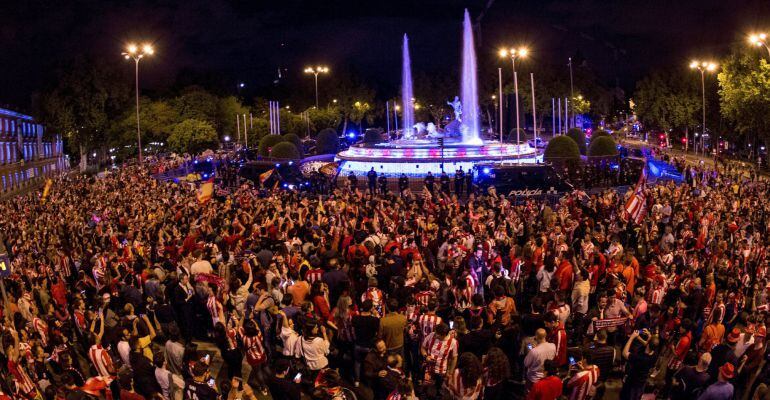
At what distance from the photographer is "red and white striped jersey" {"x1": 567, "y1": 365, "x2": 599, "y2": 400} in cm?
745

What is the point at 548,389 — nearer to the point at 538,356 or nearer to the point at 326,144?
the point at 538,356

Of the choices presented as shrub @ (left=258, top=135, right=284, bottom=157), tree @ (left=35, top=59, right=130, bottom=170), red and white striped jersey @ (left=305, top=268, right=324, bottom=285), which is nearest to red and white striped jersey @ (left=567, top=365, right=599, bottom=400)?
red and white striped jersey @ (left=305, top=268, right=324, bottom=285)

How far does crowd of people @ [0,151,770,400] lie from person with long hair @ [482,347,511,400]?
0.07 feet

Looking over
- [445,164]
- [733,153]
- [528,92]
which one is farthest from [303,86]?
[445,164]

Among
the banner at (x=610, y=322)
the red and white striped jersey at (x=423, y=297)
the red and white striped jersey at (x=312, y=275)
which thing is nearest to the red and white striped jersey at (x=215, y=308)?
the red and white striped jersey at (x=312, y=275)

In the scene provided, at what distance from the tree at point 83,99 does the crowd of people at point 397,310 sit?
49980 millimetres

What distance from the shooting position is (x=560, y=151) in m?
38.6

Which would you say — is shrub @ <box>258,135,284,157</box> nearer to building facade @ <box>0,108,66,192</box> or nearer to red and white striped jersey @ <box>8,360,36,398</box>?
building facade @ <box>0,108,66,192</box>

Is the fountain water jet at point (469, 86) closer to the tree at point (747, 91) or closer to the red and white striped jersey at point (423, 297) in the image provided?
the tree at point (747, 91)

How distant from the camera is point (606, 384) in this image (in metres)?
10.2

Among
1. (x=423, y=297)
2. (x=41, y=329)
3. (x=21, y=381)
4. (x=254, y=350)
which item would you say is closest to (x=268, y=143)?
(x=41, y=329)

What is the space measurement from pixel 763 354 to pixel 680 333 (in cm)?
96

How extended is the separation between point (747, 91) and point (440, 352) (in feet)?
124

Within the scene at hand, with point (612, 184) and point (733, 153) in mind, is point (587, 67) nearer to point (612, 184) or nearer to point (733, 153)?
point (733, 153)
